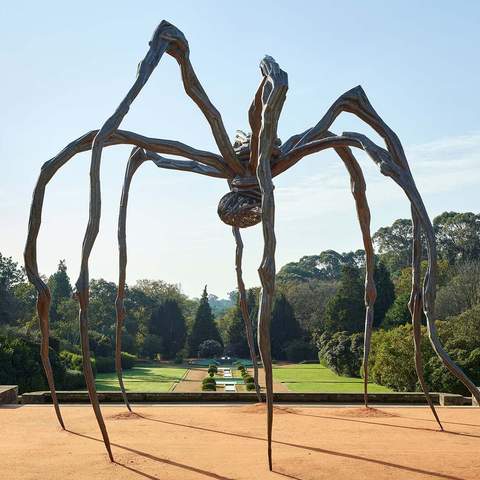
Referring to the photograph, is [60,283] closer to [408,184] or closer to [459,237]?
[459,237]

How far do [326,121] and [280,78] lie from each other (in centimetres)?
174

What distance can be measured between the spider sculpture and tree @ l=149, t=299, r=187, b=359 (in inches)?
1890

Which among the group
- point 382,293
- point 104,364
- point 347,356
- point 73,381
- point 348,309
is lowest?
point 73,381

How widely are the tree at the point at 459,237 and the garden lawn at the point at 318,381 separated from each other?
2809 centimetres

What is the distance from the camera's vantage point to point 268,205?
7.13 metres

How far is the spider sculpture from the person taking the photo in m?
6.94

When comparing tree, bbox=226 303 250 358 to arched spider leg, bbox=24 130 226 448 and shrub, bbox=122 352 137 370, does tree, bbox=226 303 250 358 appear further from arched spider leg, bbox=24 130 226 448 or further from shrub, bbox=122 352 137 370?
arched spider leg, bbox=24 130 226 448

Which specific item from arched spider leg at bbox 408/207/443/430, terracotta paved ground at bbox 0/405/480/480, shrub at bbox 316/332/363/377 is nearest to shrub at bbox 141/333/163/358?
shrub at bbox 316/332/363/377

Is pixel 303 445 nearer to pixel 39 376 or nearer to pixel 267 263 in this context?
pixel 267 263

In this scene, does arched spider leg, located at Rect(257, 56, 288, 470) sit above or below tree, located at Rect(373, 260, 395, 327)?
below


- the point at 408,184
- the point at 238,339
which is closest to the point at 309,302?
the point at 238,339

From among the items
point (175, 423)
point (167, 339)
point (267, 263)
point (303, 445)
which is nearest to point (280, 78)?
point (267, 263)

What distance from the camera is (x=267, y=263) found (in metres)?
6.84

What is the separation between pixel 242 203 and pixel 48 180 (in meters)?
3.05
